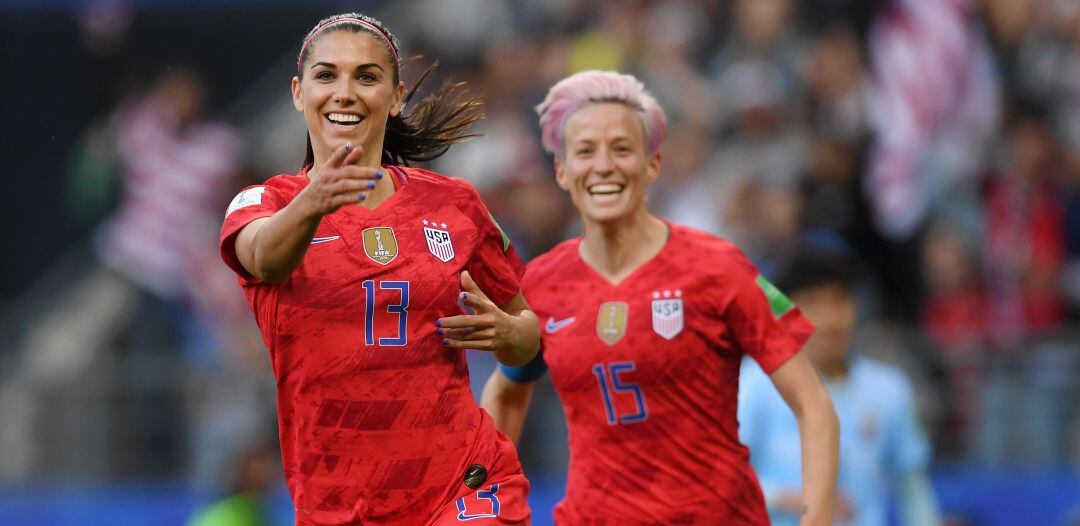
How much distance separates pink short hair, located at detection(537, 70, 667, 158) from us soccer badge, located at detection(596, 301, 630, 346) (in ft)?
1.90

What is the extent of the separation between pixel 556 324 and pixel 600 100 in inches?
31.4

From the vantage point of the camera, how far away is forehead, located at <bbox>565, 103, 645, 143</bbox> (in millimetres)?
6129

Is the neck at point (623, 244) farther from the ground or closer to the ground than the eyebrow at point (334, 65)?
closer to the ground

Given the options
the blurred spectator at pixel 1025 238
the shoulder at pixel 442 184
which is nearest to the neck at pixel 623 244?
the shoulder at pixel 442 184

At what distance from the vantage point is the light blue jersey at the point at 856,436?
7.34 meters

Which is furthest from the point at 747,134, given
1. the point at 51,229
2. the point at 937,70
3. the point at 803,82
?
the point at 51,229

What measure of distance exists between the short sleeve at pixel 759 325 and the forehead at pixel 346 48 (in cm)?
157

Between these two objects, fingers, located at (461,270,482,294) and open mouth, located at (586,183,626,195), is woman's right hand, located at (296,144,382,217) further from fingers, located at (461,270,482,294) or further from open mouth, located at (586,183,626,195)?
open mouth, located at (586,183,626,195)

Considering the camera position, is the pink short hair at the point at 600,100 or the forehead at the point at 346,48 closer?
the forehead at the point at 346,48

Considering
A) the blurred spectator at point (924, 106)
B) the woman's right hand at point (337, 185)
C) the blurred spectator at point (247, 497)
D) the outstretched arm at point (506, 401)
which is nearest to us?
the woman's right hand at point (337, 185)

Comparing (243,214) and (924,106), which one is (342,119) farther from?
(924,106)

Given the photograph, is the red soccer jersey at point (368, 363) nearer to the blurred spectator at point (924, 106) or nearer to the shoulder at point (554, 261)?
the shoulder at point (554, 261)

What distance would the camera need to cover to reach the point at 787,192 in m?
10.3

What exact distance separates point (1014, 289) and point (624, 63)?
9.05 feet
